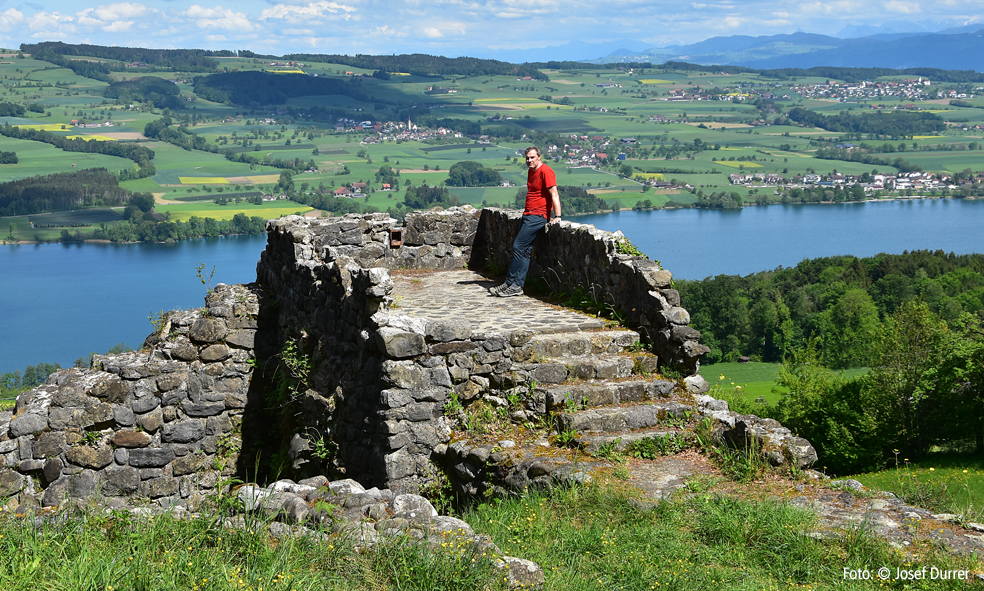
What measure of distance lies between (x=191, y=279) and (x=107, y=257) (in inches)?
943

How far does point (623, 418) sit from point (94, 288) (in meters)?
95.2

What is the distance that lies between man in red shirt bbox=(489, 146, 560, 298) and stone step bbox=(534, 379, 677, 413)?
301cm

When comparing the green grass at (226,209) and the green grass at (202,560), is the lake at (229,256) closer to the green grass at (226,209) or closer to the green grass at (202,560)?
the green grass at (226,209)

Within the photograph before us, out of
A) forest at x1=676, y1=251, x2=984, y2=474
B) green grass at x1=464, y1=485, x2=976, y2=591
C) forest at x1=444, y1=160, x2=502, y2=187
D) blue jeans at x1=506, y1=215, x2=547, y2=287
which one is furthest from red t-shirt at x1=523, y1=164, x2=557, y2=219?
forest at x1=444, y1=160, x2=502, y2=187

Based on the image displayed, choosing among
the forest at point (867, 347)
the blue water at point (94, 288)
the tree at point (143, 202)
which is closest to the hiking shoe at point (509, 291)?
the forest at point (867, 347)

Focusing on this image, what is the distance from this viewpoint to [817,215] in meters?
134

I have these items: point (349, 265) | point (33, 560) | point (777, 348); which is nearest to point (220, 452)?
point (349, 265)

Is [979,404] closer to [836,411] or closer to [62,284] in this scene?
[836,411]

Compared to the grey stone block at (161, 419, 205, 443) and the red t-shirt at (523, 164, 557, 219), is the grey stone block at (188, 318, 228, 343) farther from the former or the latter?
the red t-shirt at (523, 164, 557, 219)

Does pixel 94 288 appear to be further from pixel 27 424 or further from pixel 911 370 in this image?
pixel 27 424

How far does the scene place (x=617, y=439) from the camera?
23.7ft

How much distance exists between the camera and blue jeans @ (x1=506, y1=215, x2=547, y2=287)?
34.3ft

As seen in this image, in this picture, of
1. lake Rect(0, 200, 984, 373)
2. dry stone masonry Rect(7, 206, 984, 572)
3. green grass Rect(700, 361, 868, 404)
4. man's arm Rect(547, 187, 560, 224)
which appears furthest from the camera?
lake Rect(0, 200, 984, 373)

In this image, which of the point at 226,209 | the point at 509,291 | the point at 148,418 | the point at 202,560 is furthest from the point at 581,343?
the point at 226,209
